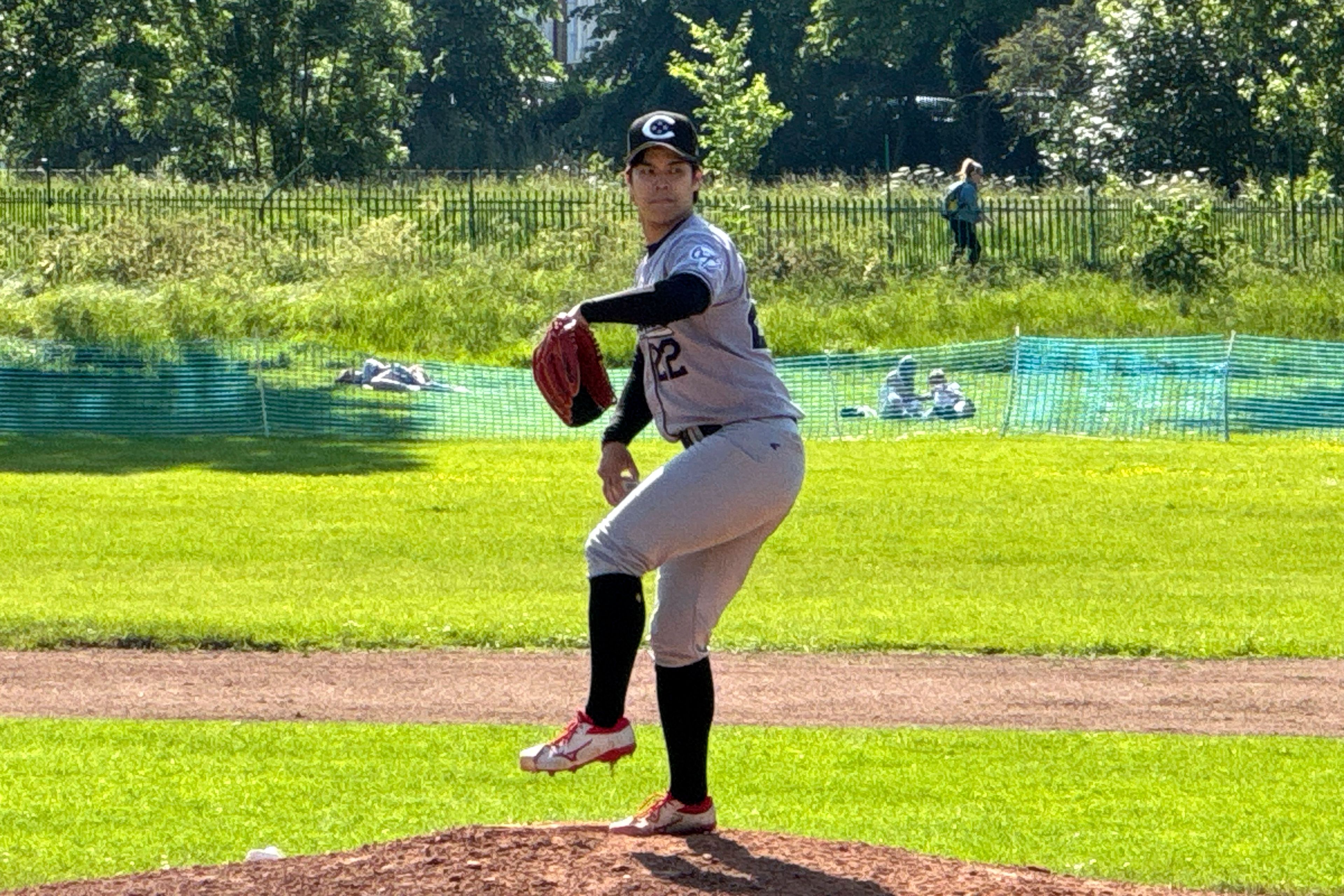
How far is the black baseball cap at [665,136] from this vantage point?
5535mm

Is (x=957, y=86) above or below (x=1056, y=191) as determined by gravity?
above

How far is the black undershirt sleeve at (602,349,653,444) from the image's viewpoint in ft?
19.7

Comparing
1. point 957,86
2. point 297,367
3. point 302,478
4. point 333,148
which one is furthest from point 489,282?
point 957,86

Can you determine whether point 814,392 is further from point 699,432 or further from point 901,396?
point 699,432

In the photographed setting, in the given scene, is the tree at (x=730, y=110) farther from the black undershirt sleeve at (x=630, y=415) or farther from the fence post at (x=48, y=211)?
the black undershirt sleeve at (x=630, y=415)

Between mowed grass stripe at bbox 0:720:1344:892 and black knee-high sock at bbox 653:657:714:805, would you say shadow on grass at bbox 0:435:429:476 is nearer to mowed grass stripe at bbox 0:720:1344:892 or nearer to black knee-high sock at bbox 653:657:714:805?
mowed grass stripe at bbox 0:720:1344:892

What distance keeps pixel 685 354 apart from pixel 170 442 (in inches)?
777

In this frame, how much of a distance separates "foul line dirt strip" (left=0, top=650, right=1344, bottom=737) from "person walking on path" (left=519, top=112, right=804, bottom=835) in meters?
4.61

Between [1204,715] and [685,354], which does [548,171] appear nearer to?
[1204,715]

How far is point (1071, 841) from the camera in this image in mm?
7559

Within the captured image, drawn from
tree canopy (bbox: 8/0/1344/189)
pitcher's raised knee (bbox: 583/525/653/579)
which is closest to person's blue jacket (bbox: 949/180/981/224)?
tree canopy (bbox: 8/0/1344/189)

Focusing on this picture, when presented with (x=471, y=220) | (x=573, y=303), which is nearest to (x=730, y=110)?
(x=471, y=220)

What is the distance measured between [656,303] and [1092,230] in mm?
31600

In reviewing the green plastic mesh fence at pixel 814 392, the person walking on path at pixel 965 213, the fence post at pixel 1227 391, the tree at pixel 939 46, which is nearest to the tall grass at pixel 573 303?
the person walking on path at pixel 965 213
